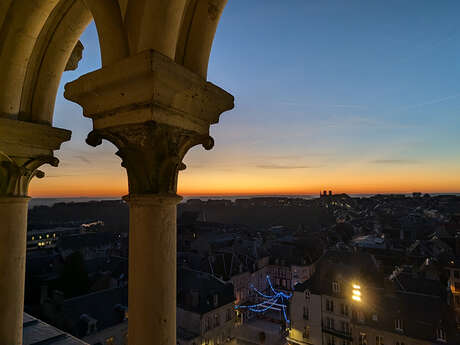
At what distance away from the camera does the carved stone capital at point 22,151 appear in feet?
10.7

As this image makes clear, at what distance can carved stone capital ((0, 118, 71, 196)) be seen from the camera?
3256 mm

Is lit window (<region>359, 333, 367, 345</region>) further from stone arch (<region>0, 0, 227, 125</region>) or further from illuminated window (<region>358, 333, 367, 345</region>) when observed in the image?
stone arch (<region>0, 0, 227, 125</region>)

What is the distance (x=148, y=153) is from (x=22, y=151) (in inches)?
95.5

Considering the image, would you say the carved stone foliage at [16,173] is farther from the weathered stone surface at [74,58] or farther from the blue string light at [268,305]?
the blue string light at [268,305]

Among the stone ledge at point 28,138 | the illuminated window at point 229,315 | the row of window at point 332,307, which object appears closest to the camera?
the stone ledge at point 28,138

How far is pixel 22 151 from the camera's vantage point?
3375mm

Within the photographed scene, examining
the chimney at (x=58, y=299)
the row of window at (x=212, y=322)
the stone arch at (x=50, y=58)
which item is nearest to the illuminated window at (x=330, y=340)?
the row of window at (x=212, y=322)

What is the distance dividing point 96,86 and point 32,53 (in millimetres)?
2154

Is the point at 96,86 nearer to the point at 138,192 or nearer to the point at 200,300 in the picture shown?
the point at 138,192

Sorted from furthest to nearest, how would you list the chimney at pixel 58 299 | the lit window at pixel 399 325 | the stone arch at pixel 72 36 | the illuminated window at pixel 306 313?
the illuminated window at pixel 306 313 → the chimney at pixel 58 299 → the lit window at pixel 399 325 → the stone arch at pixel 72 36

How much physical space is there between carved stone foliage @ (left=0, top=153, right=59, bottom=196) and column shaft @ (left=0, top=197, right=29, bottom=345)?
102mm

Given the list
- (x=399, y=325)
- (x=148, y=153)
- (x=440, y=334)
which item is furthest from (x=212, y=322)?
(x=148, y=153)

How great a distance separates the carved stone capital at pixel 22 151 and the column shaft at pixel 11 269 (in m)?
0.19

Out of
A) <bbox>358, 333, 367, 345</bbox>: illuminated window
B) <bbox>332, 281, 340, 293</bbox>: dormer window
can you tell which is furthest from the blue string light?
<bbox>358, 333, 367, 345</bbox>: illuminated window
